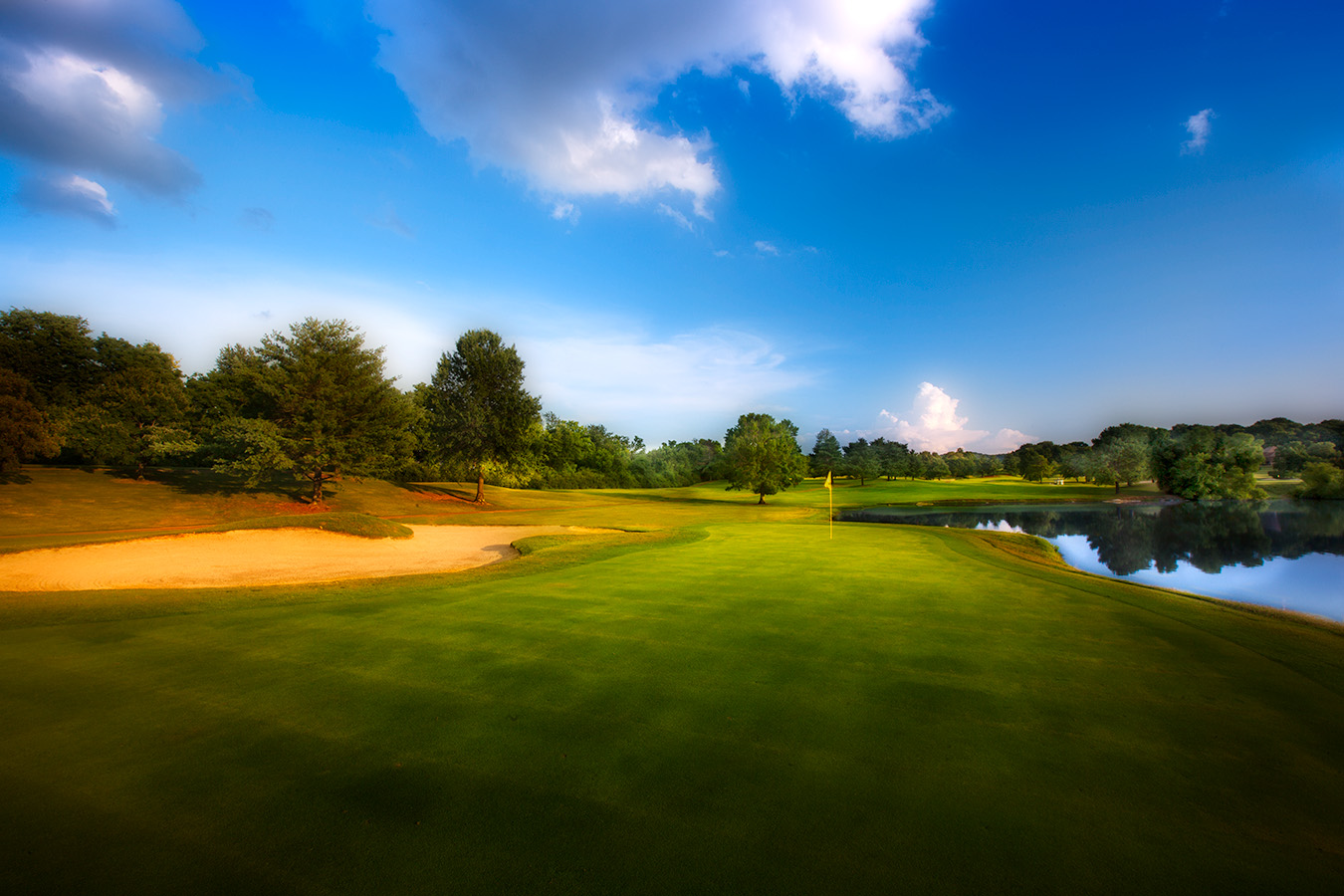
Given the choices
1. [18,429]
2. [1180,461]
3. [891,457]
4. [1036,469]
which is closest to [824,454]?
[891,457]

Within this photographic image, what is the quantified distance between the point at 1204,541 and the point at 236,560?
40158 mm

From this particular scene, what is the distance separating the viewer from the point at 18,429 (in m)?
20.7

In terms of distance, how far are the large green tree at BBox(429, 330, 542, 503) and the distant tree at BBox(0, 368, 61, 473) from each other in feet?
53.7

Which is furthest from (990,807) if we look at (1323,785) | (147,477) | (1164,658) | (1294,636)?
(147,477)

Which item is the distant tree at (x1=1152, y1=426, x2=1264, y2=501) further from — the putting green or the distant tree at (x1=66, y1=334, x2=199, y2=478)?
the distant tree at (x1=66, y1=334, x2=199, y2=478)

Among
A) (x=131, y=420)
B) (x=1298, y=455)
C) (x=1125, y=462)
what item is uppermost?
(x=1298, y=455)

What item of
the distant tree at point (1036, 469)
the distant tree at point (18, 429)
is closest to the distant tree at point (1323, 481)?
the distant tree at point (1036, 469)

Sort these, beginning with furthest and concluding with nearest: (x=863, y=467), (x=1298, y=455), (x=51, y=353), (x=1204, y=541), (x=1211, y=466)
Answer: (x=863, y=467), (x=1298, y=455), (x=1211, y=466), (x=51, y=353), (x=1204, y=541)

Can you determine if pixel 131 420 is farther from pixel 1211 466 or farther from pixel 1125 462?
pixel 1125 462

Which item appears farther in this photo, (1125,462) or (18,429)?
(1125,462)

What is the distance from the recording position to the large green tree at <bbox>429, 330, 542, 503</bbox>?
33.3 meters

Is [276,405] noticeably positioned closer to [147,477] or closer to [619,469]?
[147,477]

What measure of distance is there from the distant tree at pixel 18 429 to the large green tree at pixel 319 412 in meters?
5.80

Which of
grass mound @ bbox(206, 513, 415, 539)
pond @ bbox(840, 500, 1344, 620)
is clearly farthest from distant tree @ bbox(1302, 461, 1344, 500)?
grass mound @ bbox(206, 513, 415, 539)
